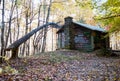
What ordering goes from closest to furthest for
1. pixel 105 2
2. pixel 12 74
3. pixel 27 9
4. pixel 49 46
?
pixel 12 74, pixel 105 2, pixel 27 9, pixel 49 46

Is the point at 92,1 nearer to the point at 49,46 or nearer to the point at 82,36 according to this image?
the point at 82,36

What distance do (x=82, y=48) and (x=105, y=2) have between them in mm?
11945

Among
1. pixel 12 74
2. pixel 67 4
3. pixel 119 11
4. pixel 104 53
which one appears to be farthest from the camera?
pixel 67 4

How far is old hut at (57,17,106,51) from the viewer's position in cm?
2438

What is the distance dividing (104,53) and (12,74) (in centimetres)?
1247

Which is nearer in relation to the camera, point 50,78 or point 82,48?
point 50,78

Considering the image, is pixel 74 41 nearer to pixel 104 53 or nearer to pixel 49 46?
pixel 104 53

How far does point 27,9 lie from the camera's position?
3133cm

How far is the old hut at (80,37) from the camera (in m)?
24.4

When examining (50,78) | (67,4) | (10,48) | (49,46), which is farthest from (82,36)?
(49,46)

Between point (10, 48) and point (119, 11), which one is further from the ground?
point (119, 11)

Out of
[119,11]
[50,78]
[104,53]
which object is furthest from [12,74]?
[104,53]

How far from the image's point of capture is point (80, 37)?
25.5m

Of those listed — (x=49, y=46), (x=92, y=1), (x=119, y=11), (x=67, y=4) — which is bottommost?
(x=49, y=46)
